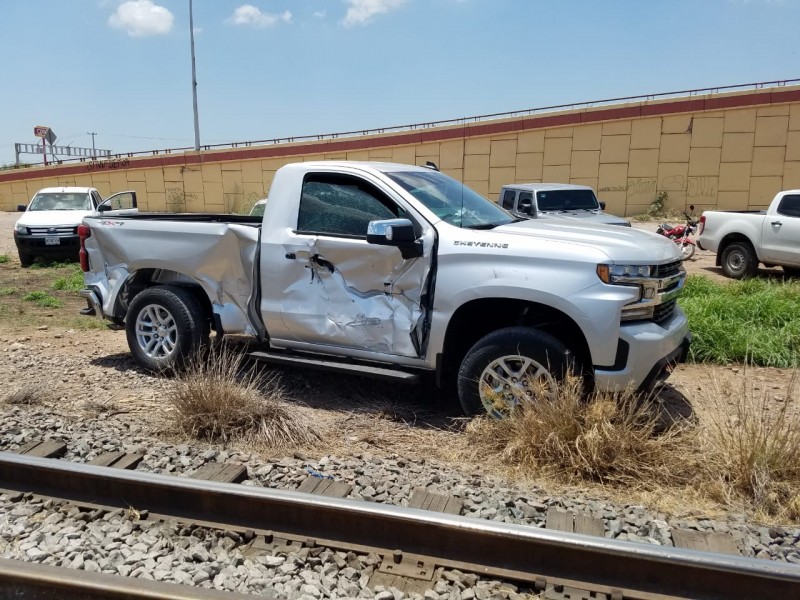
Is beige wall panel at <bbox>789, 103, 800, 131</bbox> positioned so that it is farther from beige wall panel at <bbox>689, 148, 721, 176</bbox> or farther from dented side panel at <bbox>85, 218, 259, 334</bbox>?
dented side panel at <bbox>85, 218, 259, 334</bbox>

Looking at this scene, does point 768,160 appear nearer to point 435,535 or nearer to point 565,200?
point 565,200

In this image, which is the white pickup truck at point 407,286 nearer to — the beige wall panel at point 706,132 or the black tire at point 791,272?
the black tire at point 791,272

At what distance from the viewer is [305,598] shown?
10.1 feet

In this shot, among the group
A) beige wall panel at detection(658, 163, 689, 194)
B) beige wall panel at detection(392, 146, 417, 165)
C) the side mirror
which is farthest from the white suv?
beige wall panel at detection(658, 163, 689, 194)

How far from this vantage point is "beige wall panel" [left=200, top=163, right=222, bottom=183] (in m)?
38.0

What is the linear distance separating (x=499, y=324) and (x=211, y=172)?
117 ft

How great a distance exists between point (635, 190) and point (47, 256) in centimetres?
2384

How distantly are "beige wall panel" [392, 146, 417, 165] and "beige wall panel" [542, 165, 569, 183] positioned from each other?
6.56 meters

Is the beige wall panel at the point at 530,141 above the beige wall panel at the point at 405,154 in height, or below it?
above

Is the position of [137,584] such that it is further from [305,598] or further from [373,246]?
[373,246]

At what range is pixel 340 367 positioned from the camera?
18.1 feet

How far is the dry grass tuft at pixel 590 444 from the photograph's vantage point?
432 centimetres

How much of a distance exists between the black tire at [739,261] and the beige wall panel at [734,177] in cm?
1718

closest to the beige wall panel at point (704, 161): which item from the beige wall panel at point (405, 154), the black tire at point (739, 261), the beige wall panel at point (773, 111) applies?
the beige wall panel at point (773, 111)
